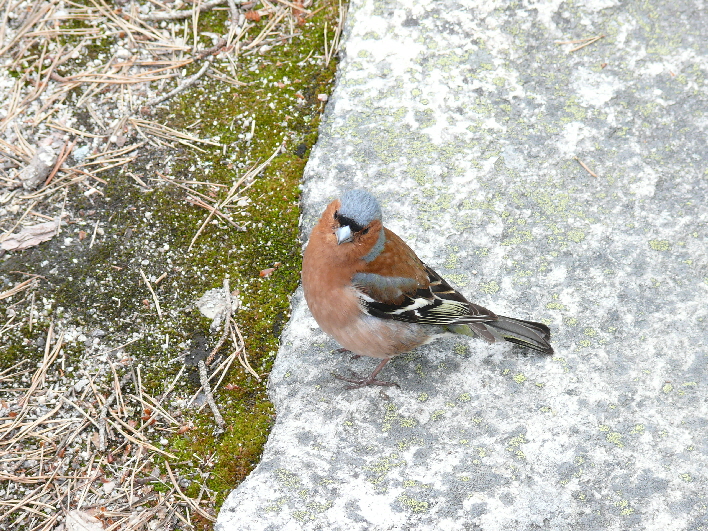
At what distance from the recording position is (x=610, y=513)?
11.0 feet

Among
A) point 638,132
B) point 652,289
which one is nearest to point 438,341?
point 652,289

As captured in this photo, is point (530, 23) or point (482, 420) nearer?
point (482, 420)

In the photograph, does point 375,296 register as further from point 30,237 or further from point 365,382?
point 30,237

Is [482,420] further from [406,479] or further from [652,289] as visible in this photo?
[652,289]

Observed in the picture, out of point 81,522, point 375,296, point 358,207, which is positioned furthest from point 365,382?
point 81,522

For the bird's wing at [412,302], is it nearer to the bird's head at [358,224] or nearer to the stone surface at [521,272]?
the bird's head at [358,224]

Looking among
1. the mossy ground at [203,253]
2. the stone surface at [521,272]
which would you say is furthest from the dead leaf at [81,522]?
the stone surface at [521,272]

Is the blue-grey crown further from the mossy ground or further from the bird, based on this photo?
the mossy ground

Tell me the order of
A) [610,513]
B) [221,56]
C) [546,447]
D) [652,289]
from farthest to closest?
1. [221,56]
2. [652,289]
3. [546,447]
4. [610,513]

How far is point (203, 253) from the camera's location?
4.32 meters

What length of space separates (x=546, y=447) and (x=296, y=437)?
1.24m

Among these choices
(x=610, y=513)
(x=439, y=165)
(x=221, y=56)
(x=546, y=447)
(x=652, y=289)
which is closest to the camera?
(x=610, y=513)

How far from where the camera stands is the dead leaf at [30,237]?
4.33 metres

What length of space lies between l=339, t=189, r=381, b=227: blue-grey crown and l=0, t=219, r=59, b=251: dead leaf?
1.90 metres
